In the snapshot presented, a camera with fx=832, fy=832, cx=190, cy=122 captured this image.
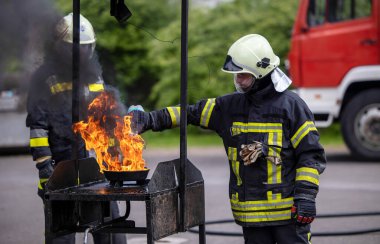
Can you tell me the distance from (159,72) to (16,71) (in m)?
13.1

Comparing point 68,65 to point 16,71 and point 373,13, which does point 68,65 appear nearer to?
point 16,71

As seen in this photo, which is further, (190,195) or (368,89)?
(368,89)

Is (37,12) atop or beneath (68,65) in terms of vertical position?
atop

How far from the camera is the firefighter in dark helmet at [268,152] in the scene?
480cm

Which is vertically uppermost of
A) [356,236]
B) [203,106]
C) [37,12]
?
[37,12]

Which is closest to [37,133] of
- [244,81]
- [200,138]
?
[244,81]

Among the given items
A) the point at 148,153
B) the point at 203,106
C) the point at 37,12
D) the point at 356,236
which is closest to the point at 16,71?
the point at 37,12

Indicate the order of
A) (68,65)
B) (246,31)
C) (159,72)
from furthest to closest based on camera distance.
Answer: (159,72) → (246,31) → (68,65)

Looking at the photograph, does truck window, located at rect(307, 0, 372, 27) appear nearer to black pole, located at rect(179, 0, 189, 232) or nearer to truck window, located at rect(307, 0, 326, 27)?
truck window, located at rect(307, 0, 326, 27)

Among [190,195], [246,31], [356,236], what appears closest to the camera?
[190,195]

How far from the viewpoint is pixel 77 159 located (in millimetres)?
5258

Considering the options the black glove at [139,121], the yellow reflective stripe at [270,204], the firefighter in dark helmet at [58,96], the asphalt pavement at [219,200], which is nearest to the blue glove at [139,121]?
the black glove at [139,121]

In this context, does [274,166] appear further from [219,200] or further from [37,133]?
[219,200]

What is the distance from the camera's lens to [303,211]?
4.70 meters
